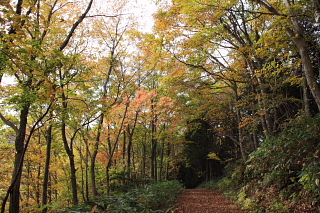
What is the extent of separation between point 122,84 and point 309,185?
9.10 meters

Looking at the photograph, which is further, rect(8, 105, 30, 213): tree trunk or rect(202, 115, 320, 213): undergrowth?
rect(8, 105, 30, 213): tree trunk

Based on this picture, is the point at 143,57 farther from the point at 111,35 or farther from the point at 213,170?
the point at 213,170

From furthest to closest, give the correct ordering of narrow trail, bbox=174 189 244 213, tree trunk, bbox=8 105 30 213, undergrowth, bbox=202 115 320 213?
narrow trail, bbox=174 189 244 213 → tree trunk, bbox=8 105 30 213 → undergrowth, bbox=202 115 320 213

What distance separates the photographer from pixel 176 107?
13.7 m

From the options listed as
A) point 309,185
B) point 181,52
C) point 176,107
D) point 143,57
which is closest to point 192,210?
point 309,185

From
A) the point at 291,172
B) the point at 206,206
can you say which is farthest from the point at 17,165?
the point at 291,172

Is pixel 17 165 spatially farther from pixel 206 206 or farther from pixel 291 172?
pixel 291 172

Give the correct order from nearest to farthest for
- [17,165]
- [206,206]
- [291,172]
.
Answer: [291,172] → [17,165] → [206,206]

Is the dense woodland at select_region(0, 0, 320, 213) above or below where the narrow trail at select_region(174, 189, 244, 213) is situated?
above

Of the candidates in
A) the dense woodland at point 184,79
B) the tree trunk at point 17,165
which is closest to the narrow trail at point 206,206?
the dense woodland at point 184,79

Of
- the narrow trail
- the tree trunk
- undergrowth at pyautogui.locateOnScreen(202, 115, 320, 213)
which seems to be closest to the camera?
undergrowth at pyautogui.locateOnScreen(202, 115, 320, 213)

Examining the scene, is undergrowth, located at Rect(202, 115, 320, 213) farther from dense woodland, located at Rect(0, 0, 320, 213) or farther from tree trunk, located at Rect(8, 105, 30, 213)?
tree trunk, located at Rect(8, 105, 30, 213)

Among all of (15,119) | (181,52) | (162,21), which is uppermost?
(162,21)

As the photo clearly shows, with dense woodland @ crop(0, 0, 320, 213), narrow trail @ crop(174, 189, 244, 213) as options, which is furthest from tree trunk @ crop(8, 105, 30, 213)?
narrow trail @ crop(174, 189, 244, 213)
